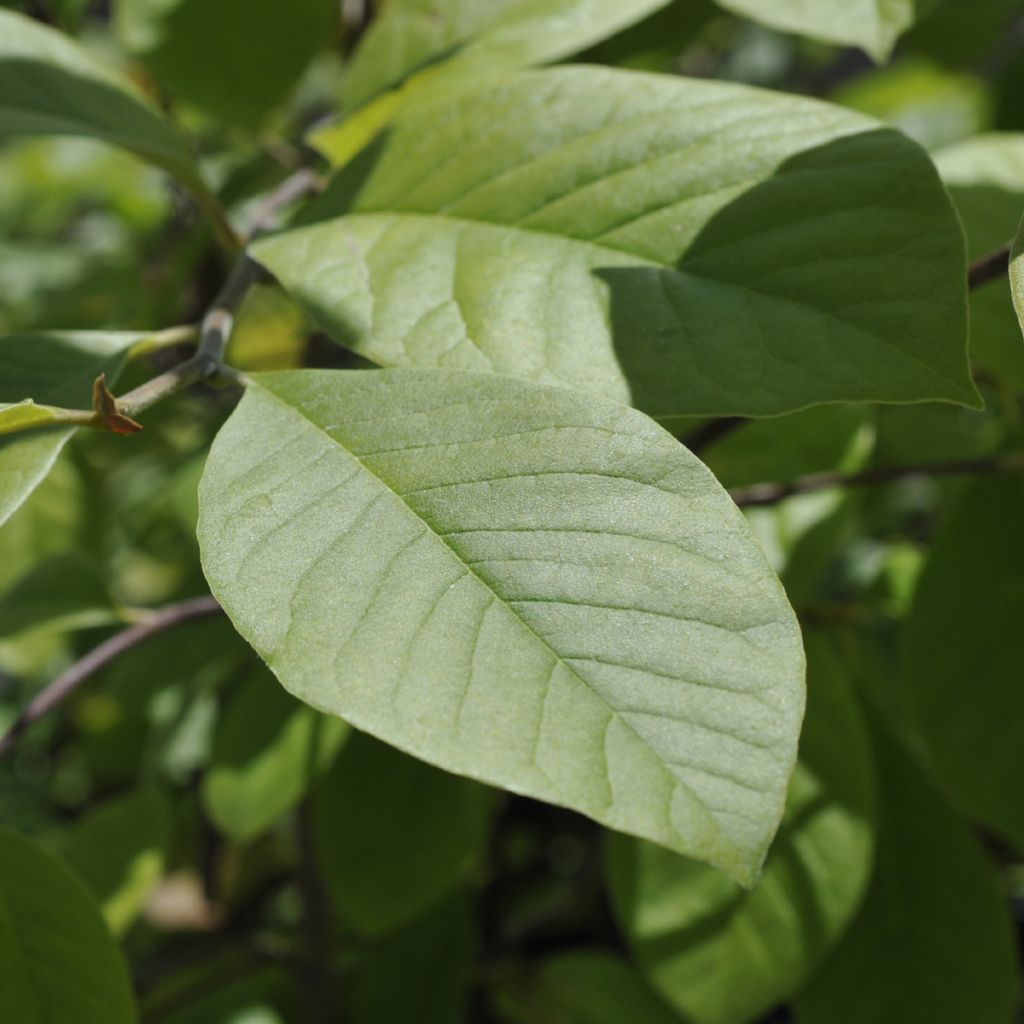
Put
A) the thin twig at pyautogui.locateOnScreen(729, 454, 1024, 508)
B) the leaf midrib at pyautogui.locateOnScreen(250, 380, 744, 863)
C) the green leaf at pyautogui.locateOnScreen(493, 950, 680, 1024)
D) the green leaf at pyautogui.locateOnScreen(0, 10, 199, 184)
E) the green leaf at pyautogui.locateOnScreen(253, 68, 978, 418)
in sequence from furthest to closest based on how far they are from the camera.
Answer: the green leaf at pyautogui.locateOnScreen(493, 950, 680, 1024)
the thin twig at pyautogui.locateOnScreen(729, 454, 1024, 508)
the green leaf at pyautogui.locateOnScreen(0, 10, 199, 184)
the green leaf at pyautogui.locateOnScreen(253, 68, 978, 418)
the leaf midrib at pyautogui.locateOnScreen(250, 380, 744, 863)

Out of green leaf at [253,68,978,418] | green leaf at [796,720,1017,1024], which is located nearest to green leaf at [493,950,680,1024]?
green leaf at [796,720,1017,1024]

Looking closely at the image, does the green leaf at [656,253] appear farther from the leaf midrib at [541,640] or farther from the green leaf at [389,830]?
the green leaf at [389,830]

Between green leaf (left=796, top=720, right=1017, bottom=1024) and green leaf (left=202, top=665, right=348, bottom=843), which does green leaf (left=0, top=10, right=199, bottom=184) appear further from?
green leaf (left=796, top=720, right=1017, bottom=1024)

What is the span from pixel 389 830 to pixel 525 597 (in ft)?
2.39

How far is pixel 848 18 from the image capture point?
2.89ft

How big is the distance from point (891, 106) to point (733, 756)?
6.03 feet

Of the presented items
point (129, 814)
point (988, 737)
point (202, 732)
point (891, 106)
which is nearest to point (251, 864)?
point (202, 732)

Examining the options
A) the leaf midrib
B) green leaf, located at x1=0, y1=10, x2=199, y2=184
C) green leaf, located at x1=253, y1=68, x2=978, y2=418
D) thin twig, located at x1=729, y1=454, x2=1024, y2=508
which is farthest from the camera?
thin twig, located at x1=729, y1=454, x2=1024, y2=508

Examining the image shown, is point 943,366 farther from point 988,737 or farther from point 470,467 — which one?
point 988,737

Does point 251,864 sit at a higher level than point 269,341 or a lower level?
lower

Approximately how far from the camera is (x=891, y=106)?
2018 mm

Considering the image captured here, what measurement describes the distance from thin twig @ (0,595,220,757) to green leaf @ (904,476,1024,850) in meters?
0.55

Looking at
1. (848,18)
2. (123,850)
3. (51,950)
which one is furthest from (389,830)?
(848,18)

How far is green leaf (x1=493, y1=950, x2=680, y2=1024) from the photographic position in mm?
1245
